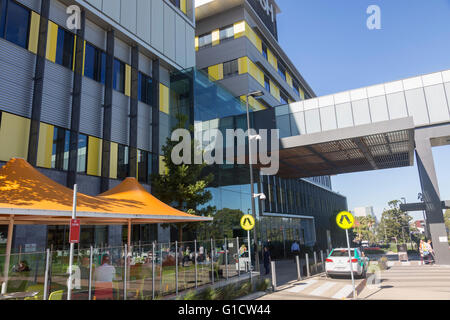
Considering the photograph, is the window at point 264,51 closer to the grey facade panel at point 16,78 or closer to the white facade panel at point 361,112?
the white facade panel at point 361,112

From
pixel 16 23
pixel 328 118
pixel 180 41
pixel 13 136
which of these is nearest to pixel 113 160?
pixel 13 136

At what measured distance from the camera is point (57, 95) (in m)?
18.5

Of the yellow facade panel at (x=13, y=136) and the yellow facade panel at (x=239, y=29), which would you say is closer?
the yellow facade panel at (x=13, y=136)

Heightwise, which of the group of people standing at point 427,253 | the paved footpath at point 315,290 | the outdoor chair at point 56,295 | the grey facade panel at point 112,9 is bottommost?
the paved footpath at point 315,290

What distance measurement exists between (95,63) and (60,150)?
648cm

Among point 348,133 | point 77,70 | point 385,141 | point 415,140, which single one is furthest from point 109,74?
point 415,140

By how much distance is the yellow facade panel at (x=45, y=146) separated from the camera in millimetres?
17266

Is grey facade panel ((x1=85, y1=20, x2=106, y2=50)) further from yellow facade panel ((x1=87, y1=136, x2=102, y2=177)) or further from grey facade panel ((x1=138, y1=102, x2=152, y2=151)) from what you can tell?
yellow facade panel ((x1=87, y1=136, x2=102, y2=177))

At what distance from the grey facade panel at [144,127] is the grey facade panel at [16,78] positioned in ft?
26.1

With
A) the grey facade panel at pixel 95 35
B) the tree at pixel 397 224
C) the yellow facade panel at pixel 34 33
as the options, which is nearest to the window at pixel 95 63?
the grey facade panel at pixel 95 35

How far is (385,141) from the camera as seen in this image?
1011 inches

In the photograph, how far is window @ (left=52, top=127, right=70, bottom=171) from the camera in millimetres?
17928

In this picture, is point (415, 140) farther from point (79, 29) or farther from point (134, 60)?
point (79, 29)

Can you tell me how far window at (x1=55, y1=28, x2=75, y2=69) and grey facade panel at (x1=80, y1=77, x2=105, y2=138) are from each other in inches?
54.9
